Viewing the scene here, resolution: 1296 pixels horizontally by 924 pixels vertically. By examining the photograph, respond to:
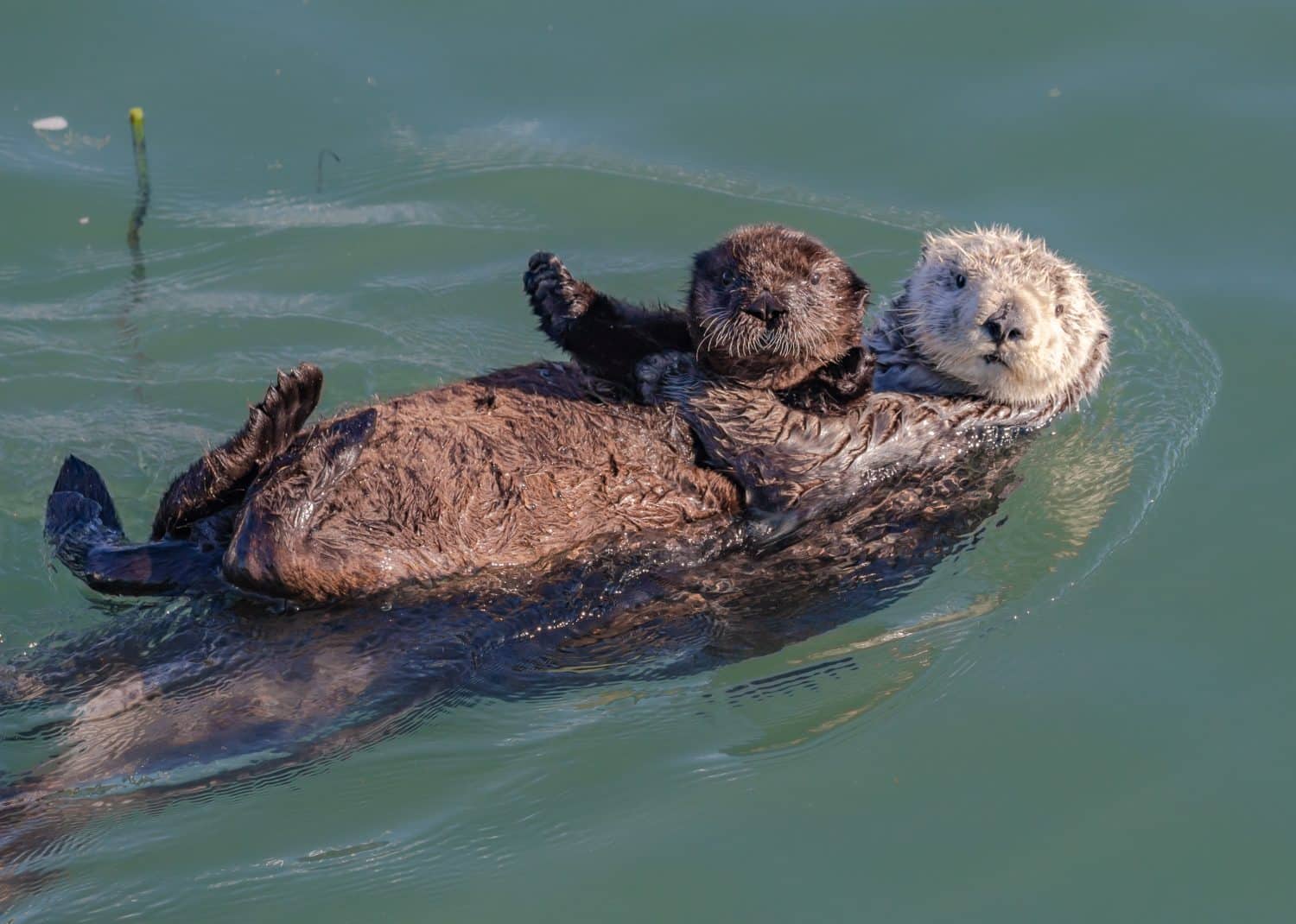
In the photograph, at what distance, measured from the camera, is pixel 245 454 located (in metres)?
4.81

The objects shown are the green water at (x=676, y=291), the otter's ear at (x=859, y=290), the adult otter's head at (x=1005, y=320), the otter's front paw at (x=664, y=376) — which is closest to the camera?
the green water at (x=676, y=291)

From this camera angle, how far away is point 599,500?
4.95m

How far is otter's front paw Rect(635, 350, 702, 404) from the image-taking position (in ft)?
17.2

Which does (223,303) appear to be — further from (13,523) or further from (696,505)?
(696,505)

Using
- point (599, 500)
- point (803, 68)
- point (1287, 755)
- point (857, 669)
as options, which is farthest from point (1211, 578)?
point (803, 68)

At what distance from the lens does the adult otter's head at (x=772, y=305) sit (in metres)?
4.96

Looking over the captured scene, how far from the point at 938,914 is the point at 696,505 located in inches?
63.0

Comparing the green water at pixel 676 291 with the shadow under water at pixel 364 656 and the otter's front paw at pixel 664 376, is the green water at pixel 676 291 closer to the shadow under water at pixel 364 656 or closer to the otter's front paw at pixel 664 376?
the shadow under water at pixel 364 656

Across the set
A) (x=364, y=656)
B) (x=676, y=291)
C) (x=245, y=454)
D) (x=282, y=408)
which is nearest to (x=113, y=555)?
(x=245, y=454)

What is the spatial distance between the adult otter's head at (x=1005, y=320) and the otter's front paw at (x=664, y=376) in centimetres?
100

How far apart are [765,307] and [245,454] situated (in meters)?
1.80

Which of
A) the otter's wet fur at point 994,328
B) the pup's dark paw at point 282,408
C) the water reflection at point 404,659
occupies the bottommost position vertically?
the water reflection at point 404,659

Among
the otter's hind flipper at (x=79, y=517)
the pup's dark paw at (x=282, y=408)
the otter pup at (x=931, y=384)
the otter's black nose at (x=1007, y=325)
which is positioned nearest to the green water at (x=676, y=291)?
the otter's hind flipper at (x=79, y=517)

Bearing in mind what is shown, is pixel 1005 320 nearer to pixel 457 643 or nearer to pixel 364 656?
pixel 457 643
